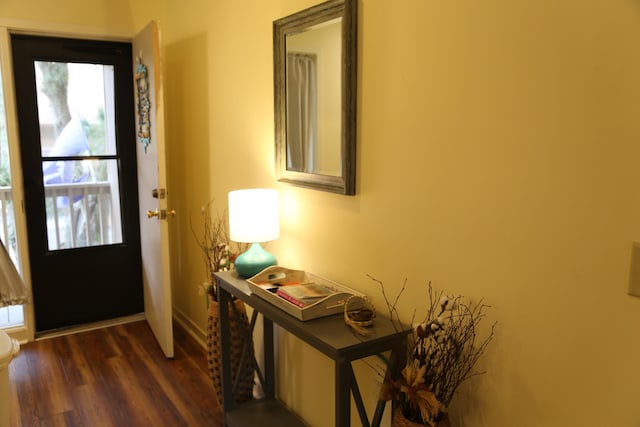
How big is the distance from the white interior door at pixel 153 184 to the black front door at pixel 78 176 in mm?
247

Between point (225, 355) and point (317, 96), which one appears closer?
point (317, 96)

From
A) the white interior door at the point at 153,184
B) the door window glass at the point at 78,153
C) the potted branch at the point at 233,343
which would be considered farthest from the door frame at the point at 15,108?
the potted branch at the point at 233,343

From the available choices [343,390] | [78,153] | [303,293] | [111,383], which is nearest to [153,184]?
[78,153]

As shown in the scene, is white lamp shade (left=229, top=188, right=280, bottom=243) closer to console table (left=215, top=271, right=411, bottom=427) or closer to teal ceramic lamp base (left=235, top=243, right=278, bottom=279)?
teal ceramic lamp base (left=235, top=243, right=278, bottom=279)

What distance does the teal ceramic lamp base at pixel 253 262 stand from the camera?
2.29 m

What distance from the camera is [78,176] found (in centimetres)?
369

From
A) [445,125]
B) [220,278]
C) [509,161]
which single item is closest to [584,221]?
[509,161]

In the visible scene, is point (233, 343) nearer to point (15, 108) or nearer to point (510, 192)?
point (510, 192)

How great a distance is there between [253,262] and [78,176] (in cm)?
202

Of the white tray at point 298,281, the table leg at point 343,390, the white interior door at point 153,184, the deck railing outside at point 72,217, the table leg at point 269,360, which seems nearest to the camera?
the table leg at point 343,390

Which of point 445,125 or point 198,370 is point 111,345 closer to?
point 198,370

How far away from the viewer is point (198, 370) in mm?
3154

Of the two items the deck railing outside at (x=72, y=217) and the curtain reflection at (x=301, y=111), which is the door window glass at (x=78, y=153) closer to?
the deck railing outside at (x=72, y=217)

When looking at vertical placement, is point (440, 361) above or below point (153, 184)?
below
